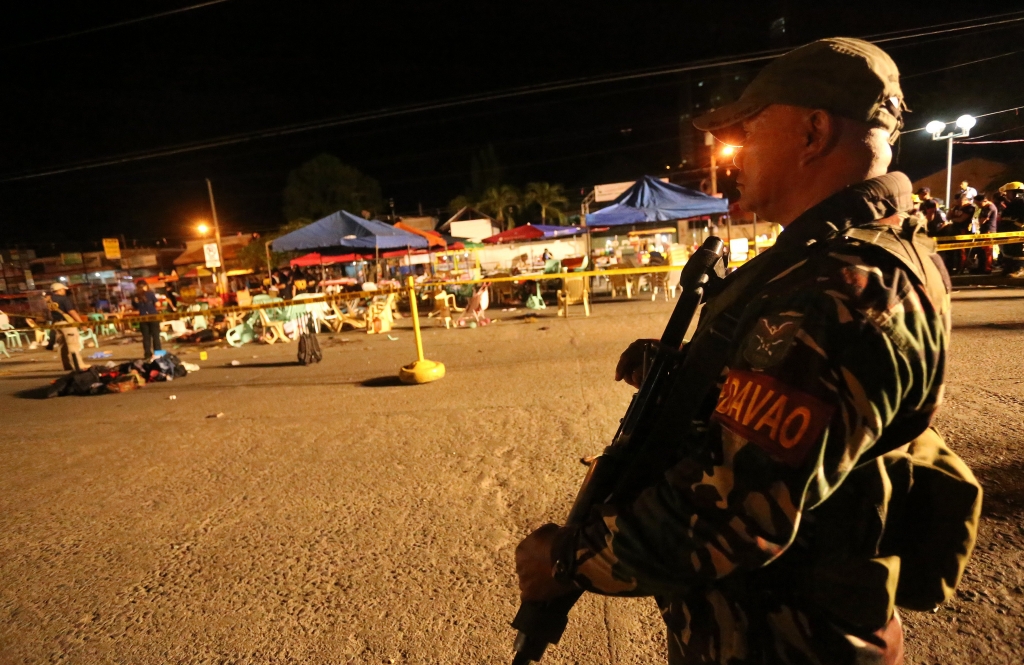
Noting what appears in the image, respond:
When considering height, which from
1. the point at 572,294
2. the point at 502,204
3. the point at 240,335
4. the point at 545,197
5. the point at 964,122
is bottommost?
the point at 240,335

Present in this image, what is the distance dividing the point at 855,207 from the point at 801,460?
1.65 ft

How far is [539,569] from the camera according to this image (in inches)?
43.0

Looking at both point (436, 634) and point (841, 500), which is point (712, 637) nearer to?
point (841, 500)

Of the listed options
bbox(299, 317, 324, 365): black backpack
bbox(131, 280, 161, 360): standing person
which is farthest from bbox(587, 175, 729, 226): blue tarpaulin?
bbox(131, 280, 161, 360): standing person

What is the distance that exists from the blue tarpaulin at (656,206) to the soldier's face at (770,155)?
11831 mm

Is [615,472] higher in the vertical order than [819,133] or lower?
lower

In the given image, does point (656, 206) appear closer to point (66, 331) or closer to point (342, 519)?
point (342, 519)

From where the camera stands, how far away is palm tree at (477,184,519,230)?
49969 mm

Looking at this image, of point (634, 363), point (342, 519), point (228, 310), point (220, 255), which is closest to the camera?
point (634, 363)

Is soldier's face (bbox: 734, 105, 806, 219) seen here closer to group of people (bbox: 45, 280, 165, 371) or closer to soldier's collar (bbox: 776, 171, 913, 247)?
soldier's collar (bbox: 776, 171, 913, 247)

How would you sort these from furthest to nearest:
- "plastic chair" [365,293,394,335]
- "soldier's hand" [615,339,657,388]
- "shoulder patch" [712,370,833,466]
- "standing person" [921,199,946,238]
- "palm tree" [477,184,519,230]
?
"palm tree" [477,184,519,230] < "plastic chair" [365,293,394,335] < "standing person" [921,199,946,238] < "soldier's hand" [615,339,657,388] < "shoulder patch" [712,370,833,466]

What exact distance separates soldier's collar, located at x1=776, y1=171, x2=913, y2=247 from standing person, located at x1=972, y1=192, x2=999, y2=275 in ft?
43.9

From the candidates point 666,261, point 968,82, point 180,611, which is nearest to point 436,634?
point 180,611

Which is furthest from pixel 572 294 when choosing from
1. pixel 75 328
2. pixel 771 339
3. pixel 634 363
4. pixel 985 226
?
pixel 771 339
